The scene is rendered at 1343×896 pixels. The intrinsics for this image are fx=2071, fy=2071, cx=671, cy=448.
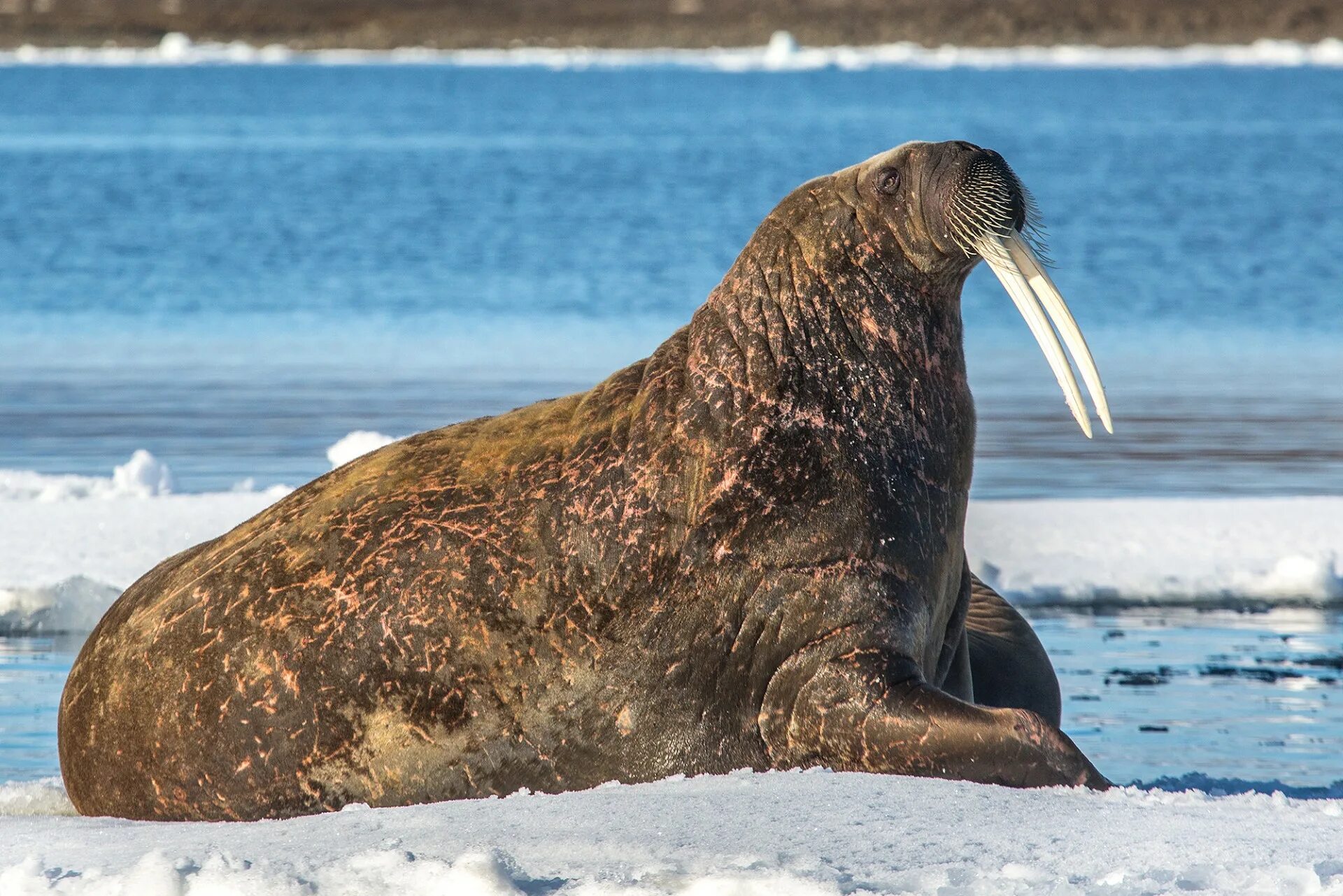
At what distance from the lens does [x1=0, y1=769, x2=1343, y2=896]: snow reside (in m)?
3.53

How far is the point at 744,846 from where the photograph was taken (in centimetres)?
371

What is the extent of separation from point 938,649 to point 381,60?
12477 centimetres

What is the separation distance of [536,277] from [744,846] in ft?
67.8

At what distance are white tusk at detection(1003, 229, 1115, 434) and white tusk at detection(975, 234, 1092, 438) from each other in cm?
2

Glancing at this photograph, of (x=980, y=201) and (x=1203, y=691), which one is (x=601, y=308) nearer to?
(x=1203, y=691)

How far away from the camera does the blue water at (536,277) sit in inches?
472

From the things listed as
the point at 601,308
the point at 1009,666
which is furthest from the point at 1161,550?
the point at 601,308

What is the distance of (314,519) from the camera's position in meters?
4.67

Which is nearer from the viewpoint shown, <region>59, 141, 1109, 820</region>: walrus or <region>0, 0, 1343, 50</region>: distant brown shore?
<region>59, 141, 1109, 820</region>: walrus

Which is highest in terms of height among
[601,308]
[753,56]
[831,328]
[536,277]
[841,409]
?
[753,56]

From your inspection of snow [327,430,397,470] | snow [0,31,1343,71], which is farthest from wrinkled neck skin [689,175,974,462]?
snow [0,31,1343,71]

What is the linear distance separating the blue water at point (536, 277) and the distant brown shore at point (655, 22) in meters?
50.9

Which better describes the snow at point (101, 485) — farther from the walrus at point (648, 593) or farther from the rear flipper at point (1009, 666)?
the rear flipper at point (1009, 666)

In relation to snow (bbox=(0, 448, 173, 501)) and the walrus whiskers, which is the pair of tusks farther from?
snow (bbox=(0, 448, 173, 501))
